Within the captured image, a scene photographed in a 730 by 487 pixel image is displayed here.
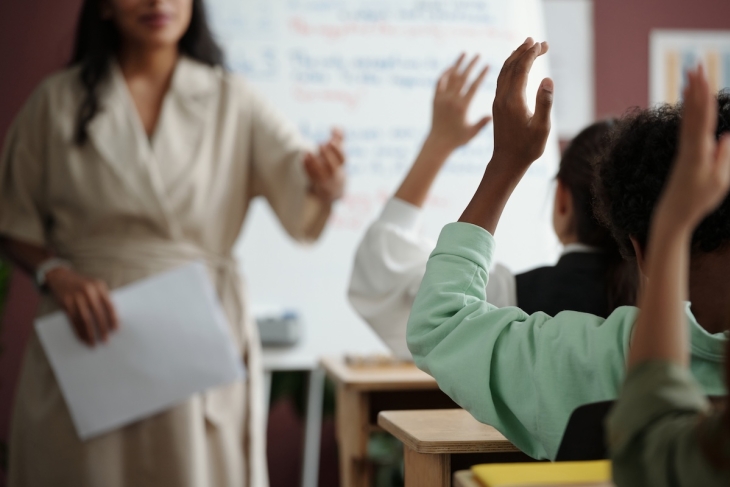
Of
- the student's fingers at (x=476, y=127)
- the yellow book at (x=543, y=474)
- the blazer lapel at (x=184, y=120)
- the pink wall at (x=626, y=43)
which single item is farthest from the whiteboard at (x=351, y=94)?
the yellow book at (x=543, y=474)

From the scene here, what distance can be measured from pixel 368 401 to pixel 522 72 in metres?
1.15

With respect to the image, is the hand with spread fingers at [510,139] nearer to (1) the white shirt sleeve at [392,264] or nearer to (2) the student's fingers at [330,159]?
(1) the white shirt sleeve at [392,264]

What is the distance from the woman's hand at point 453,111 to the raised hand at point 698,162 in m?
0.85

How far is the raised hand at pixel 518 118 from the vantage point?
0.86 meters

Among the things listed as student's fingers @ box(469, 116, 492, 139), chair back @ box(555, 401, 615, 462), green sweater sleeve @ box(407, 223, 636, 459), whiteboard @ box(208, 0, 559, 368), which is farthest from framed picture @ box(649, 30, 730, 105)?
chair back @ box(555, 401, 615, 462)

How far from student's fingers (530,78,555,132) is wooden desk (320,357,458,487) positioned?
1.02 metres

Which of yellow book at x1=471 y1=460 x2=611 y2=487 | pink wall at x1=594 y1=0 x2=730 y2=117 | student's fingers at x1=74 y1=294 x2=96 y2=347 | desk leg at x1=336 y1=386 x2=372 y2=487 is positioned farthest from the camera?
pink wall at x1=594 y1=0 x2=730 y2=117

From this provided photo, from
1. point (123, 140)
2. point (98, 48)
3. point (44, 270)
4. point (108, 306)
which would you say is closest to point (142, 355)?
point (108, 306)

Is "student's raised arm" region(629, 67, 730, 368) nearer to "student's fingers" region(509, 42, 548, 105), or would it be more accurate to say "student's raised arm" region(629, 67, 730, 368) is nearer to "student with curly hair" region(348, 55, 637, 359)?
"student's fingers" region(509, 42, 548, 105)

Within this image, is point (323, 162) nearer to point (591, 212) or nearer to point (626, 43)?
point (591, 212)

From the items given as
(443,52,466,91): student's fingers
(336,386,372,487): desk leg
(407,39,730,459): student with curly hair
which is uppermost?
(443,52,466,91): student's fingers

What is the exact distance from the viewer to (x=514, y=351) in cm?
81

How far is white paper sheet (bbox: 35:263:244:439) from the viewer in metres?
1.64

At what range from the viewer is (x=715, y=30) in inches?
134
